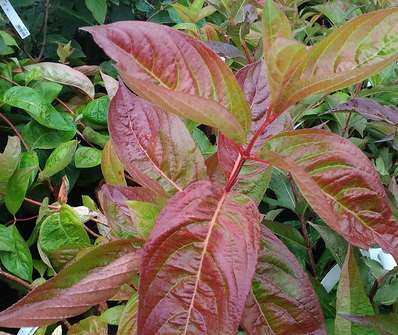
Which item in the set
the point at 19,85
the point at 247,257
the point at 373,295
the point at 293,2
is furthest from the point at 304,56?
the point at 19,85

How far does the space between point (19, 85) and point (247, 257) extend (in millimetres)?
941

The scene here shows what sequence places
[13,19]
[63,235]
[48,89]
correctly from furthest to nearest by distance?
[13,19] → [48,89] → [63,235]

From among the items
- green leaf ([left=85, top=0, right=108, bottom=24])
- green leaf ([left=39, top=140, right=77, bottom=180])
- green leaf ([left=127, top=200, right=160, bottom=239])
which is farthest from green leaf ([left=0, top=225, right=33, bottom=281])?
green leaf ([left=85, top=0, right=108, bottom=24])

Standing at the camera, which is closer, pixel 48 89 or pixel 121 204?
pixel 121 204

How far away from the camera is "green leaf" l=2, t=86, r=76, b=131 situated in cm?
118

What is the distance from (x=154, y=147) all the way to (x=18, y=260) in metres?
0.47

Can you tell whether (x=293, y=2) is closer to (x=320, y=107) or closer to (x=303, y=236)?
(x=320, y=107)

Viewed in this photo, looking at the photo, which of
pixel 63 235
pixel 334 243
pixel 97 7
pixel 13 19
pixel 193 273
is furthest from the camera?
pixel 97 7

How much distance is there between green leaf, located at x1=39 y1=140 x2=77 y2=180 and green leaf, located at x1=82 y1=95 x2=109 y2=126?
105 mm

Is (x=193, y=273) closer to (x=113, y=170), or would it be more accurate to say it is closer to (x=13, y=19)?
(x=113, y=170)

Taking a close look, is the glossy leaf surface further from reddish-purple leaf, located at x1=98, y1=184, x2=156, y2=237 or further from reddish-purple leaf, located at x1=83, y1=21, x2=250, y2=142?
reddish-purple leaf, located at x1=98, y1=184, x2=156, y2=237

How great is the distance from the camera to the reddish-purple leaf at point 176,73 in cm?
50

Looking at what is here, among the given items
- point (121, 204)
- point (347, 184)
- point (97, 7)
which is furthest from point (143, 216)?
point (97, 7)

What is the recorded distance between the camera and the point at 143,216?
0.61 meters
